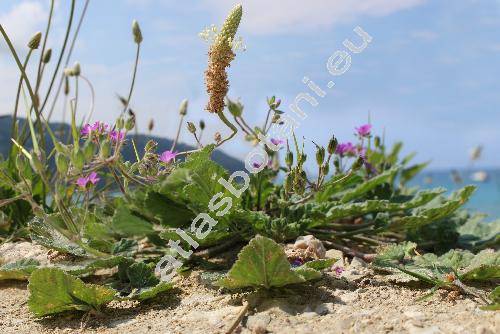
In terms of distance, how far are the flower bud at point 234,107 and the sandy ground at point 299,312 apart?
594 mm

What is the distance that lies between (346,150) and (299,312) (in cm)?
164

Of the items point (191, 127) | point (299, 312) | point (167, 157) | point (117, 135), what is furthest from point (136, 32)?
point (299, 312)

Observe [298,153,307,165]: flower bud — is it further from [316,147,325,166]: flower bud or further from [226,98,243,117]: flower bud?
[226,98,243,117]: flower bud

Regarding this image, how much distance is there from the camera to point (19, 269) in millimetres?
2219

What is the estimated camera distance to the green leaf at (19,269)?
223cm

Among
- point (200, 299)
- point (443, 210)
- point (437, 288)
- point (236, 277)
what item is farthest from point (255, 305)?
point (443, 210)

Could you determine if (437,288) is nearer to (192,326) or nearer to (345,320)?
(345,320)

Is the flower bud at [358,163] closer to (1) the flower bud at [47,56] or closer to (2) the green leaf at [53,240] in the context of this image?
(2) the green leaf at [53,240]

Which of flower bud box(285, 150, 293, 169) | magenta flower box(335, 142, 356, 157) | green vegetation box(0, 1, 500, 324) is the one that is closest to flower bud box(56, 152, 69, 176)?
green vegetation box(0, 1, 500, 324)

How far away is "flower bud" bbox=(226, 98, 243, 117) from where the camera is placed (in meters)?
2.05

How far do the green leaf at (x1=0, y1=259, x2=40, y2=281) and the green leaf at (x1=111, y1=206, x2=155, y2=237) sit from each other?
36cm

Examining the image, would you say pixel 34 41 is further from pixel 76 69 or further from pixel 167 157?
pixel 167 157

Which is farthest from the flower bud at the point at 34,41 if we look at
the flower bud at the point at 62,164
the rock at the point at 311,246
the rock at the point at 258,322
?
the rock at the point at 258,322

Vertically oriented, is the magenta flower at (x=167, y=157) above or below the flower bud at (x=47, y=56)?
below
